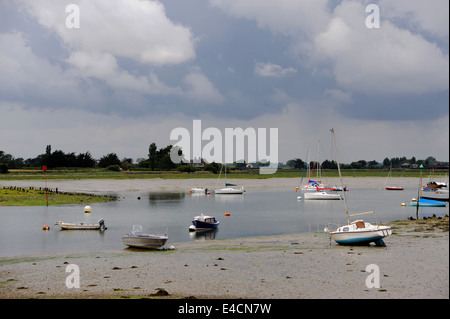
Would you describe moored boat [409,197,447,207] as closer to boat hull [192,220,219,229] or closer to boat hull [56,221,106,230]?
boat hull [192,220,219,229]

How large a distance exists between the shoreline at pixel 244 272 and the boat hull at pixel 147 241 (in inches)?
43.1

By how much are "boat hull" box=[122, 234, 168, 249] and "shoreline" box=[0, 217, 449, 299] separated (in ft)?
3.59

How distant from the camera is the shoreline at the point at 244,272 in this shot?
23641 mm

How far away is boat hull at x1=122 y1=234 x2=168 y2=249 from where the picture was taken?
38938 mm

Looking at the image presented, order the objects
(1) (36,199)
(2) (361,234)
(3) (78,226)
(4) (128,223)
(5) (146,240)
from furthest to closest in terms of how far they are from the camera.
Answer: (1) (36,199) → (4) (128,223) → (3) (78,226) → (5) (146,240) → (2) (361,234)

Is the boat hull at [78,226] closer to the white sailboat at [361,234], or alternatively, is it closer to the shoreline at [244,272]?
the shoreline at [244,272]

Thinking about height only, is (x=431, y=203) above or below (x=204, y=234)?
above

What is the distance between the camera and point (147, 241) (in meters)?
39.0

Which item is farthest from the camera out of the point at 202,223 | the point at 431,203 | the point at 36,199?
the point at 431,203

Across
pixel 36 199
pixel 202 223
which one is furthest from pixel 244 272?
pixel 36 199

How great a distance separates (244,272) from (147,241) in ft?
42.5

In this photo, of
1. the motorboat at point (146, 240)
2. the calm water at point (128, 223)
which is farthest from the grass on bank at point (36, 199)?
the motorboat at point (146, 240)

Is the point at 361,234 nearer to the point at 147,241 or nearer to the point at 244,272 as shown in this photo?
the point at 244,272
